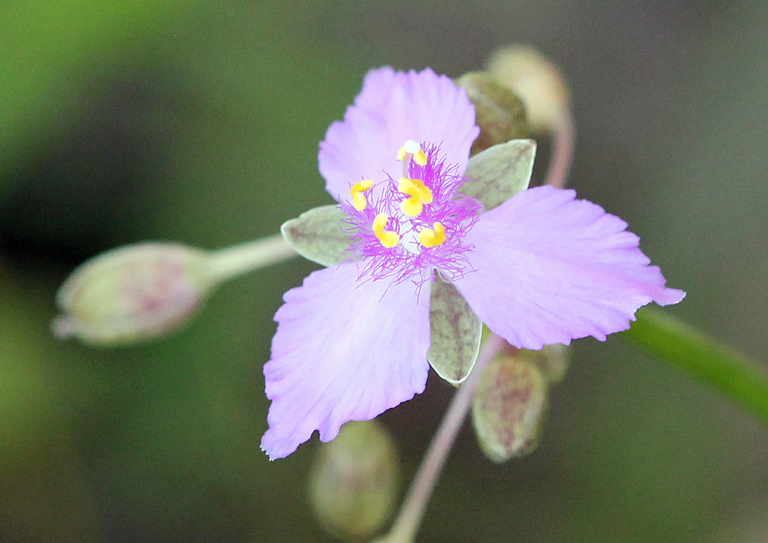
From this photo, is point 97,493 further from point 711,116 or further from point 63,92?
point 711,116

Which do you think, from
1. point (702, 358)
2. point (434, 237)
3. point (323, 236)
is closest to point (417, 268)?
point (434, 237)

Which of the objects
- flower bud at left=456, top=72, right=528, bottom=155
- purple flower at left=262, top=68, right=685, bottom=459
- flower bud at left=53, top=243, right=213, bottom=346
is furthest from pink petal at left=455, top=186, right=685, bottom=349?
flower bud at left=53, top=243, right=213, bottom=346

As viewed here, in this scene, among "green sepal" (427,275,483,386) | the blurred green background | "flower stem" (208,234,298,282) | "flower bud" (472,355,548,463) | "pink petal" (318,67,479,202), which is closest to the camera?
→ "green sepal" (427,275,483,386)

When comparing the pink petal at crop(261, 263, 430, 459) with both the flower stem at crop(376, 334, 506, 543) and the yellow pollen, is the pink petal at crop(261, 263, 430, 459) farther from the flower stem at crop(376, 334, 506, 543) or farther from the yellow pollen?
the flower stem at crop(376, 334, 506, 543)

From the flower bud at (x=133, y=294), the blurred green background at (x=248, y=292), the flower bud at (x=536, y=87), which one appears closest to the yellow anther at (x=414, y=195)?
the flower bud at (x=536, y=87)

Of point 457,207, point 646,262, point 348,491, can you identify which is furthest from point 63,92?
point 646,262
